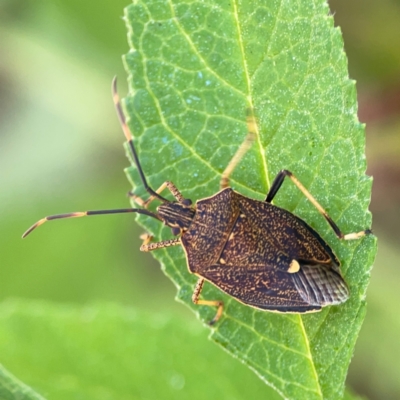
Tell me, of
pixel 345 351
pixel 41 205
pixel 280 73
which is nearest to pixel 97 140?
pixel 41 205

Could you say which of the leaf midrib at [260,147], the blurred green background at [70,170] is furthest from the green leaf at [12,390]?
the blurred green background at [70,170]

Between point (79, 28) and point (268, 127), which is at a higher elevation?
point (268, 127)

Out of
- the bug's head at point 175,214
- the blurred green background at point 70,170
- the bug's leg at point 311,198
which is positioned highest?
the bug's leg at point 311,198

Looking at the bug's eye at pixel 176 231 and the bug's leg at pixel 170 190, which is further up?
the bug's leg at pixel 170 190

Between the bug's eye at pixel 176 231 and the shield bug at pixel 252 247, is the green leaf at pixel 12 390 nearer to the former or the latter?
the shield bug at pixel 252 247

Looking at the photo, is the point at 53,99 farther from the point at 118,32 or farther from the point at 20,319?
the point at 20,319

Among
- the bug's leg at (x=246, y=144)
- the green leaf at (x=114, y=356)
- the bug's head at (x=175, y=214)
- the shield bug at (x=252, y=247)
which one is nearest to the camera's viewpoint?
the bug's leg at (x=246, y=144)

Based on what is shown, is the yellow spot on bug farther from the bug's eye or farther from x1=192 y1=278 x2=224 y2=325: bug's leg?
the bug's eye
